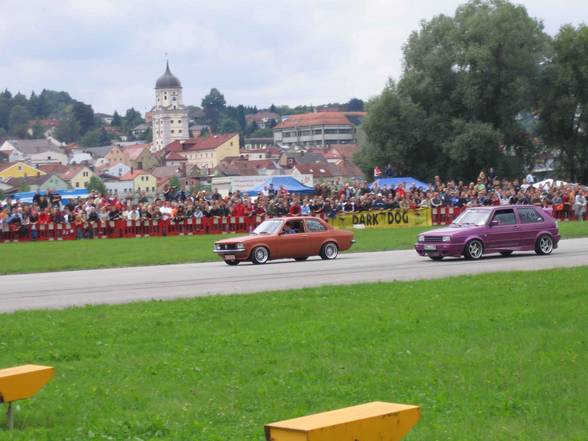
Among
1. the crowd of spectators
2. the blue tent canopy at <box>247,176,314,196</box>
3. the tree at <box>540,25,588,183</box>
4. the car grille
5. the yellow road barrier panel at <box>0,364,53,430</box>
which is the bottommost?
the yellow road barrier panel at <box>0,364,53,430</box>

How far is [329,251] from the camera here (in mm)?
31562

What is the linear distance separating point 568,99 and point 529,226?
5165 cm

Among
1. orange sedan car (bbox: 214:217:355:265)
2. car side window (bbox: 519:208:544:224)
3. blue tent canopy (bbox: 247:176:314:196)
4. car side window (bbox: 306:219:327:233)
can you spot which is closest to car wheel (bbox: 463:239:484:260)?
car side window (bbox: 519:208:544:224)

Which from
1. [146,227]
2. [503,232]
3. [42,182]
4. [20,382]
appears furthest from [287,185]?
[42,182]

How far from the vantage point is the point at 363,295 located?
18.4 metres

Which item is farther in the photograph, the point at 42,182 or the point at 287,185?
the point at 42,182

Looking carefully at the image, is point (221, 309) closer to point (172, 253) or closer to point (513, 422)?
point (513, 422)

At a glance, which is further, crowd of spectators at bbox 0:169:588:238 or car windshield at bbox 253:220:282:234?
crowd of spectators at bbox 0:169:588:238

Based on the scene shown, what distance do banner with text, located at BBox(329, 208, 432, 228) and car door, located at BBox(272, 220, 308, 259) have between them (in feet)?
58.5

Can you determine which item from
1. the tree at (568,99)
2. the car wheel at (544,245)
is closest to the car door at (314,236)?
the car wheel at (544,245)

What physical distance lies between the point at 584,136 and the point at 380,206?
36.7m

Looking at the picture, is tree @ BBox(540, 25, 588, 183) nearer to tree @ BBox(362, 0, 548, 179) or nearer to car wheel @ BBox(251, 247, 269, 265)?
tree @ BBox(362, 0, 548, 179)

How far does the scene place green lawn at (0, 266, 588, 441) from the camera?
9359mm

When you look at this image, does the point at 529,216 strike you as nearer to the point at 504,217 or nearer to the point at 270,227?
the point at 504,217
